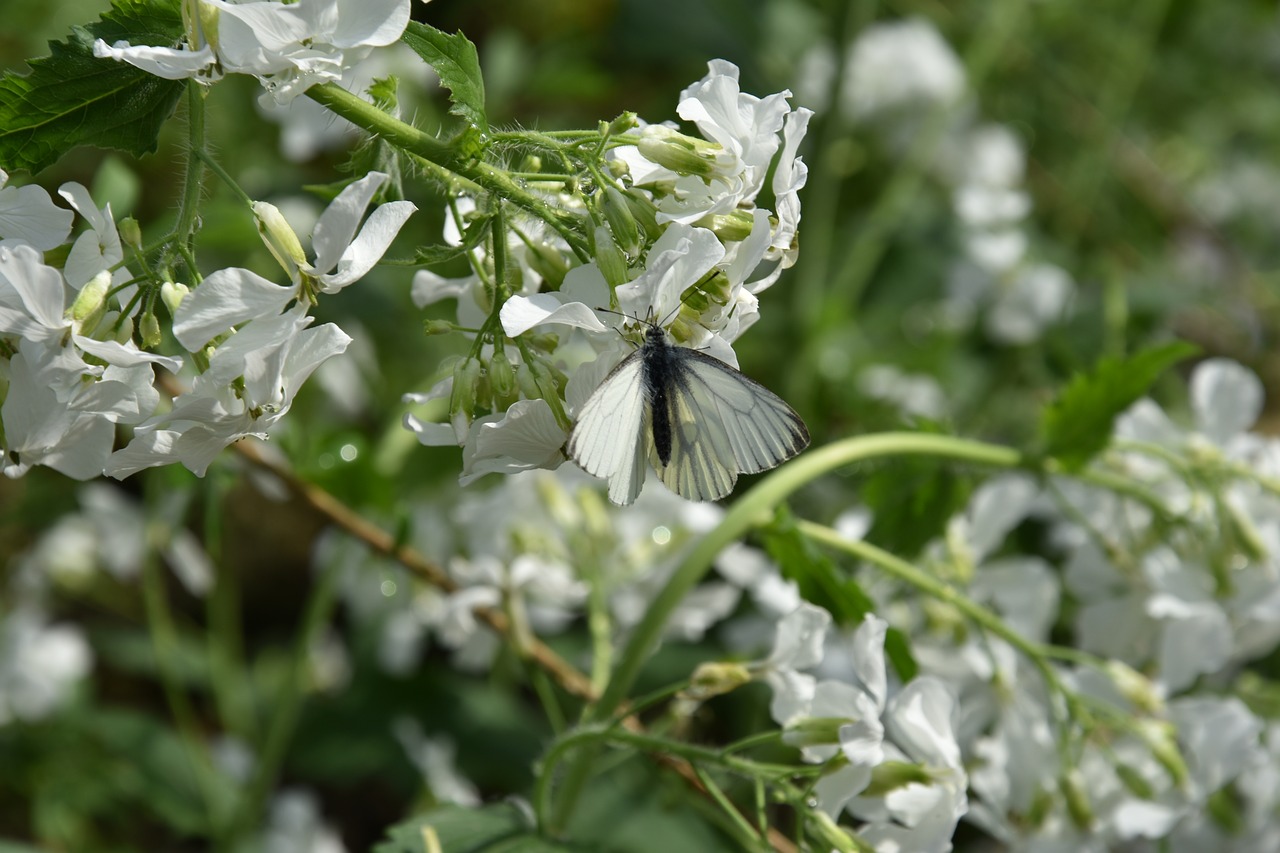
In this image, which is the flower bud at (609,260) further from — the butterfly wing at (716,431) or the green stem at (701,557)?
the green stem at (701,557)

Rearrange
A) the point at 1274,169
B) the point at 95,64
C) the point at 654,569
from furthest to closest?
the point at 1274,169 → the point at 654,569 → the point at 95,64

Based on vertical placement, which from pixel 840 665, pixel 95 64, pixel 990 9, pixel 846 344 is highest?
pixel 990 9

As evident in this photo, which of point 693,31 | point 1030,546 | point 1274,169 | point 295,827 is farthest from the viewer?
point 1274,169

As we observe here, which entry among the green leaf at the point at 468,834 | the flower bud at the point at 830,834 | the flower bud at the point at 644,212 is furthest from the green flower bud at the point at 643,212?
the green leaf at the point at 468,834

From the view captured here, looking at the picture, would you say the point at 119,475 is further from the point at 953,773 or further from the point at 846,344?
the point at 846,344

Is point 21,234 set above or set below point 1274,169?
below

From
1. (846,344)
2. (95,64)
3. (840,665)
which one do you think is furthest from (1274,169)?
(95,64)

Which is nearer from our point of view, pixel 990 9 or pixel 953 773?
pixel 953 773

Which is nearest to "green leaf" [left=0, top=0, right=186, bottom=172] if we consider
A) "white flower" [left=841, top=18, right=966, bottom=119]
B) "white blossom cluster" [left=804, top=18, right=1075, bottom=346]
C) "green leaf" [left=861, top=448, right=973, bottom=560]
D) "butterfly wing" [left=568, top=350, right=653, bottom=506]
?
"butterfly wing" [left=568, top=350, right=653, bottom=506]
